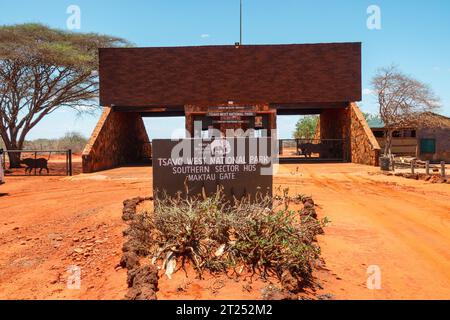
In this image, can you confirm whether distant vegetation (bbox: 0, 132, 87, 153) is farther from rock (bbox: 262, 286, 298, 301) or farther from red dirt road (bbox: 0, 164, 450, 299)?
rock (bbox: 262, 286, 298, 301)

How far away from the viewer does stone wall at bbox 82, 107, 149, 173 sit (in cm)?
1862

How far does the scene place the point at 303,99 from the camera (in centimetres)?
2247

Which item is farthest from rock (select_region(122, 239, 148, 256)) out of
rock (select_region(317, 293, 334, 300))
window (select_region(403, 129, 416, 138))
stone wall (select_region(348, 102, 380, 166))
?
window (select_region(403, 129, 416, 138))

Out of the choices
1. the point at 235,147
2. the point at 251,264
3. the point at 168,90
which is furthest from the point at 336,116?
the point at 251,264

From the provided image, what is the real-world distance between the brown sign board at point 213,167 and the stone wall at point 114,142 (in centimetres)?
1240

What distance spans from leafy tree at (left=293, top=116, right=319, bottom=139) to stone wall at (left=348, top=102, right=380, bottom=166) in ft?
92.8

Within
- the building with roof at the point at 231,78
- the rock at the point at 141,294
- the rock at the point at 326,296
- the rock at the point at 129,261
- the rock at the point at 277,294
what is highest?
the building with roof at the point at 231,78

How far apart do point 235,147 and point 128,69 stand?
17.8m

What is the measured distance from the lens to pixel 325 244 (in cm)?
562

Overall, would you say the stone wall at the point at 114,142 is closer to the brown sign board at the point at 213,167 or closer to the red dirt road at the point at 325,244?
the red dirt road at the point at 325,244

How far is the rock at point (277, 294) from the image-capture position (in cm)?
368

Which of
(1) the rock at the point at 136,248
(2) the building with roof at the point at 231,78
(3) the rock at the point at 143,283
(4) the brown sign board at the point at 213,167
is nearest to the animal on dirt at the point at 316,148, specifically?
(2) the building with roof at the point at 231,78

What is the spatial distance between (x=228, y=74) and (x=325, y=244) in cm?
1843

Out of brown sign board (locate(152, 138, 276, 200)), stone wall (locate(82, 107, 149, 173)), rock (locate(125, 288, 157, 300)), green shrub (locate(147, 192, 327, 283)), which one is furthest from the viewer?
stone wall (locate(82, 107, 149, 173))
